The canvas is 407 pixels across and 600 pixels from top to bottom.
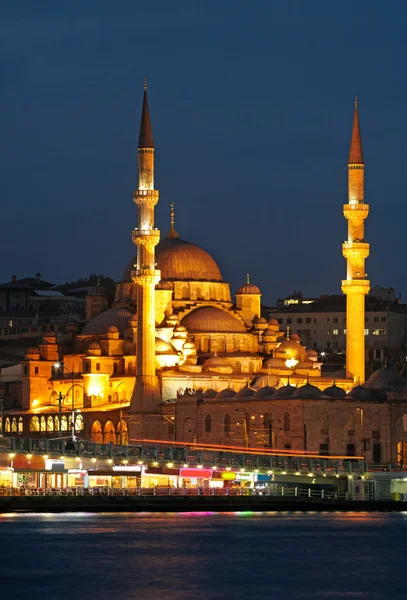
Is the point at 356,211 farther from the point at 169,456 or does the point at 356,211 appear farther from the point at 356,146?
the point at 169,456

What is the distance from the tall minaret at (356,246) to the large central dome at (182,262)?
18.6 metres

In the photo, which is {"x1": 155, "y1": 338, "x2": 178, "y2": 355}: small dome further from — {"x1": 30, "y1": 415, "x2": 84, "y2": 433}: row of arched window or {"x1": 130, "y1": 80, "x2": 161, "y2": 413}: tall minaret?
{"x1": 130, "y1": 80, "x2": 161, "y2": 413}: tall minaret

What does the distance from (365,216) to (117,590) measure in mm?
61920

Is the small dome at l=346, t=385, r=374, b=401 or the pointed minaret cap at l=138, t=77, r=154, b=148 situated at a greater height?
the pointed minaret cap at l=138, t=77, r=154, b=148

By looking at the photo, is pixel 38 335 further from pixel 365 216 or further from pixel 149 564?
pixel 149 564

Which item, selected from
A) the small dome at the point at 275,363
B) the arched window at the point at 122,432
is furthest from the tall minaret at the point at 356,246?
the arched window at the point at 122,432

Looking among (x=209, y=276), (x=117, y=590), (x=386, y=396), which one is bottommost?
(x=117, y=590)

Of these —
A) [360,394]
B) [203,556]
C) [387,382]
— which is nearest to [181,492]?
[203,556]

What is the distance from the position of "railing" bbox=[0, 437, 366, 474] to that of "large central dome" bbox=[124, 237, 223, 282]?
37.8 meters

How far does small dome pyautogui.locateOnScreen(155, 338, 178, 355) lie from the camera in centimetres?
13338

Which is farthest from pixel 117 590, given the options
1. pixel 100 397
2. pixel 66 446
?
pixel 100 397

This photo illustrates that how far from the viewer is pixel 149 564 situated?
72.8 m

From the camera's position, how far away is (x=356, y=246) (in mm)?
125375

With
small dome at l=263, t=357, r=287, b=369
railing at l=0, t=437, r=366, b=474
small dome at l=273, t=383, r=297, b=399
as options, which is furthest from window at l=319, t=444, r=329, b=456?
small dome at l=263, t=357, r=287, b=369
